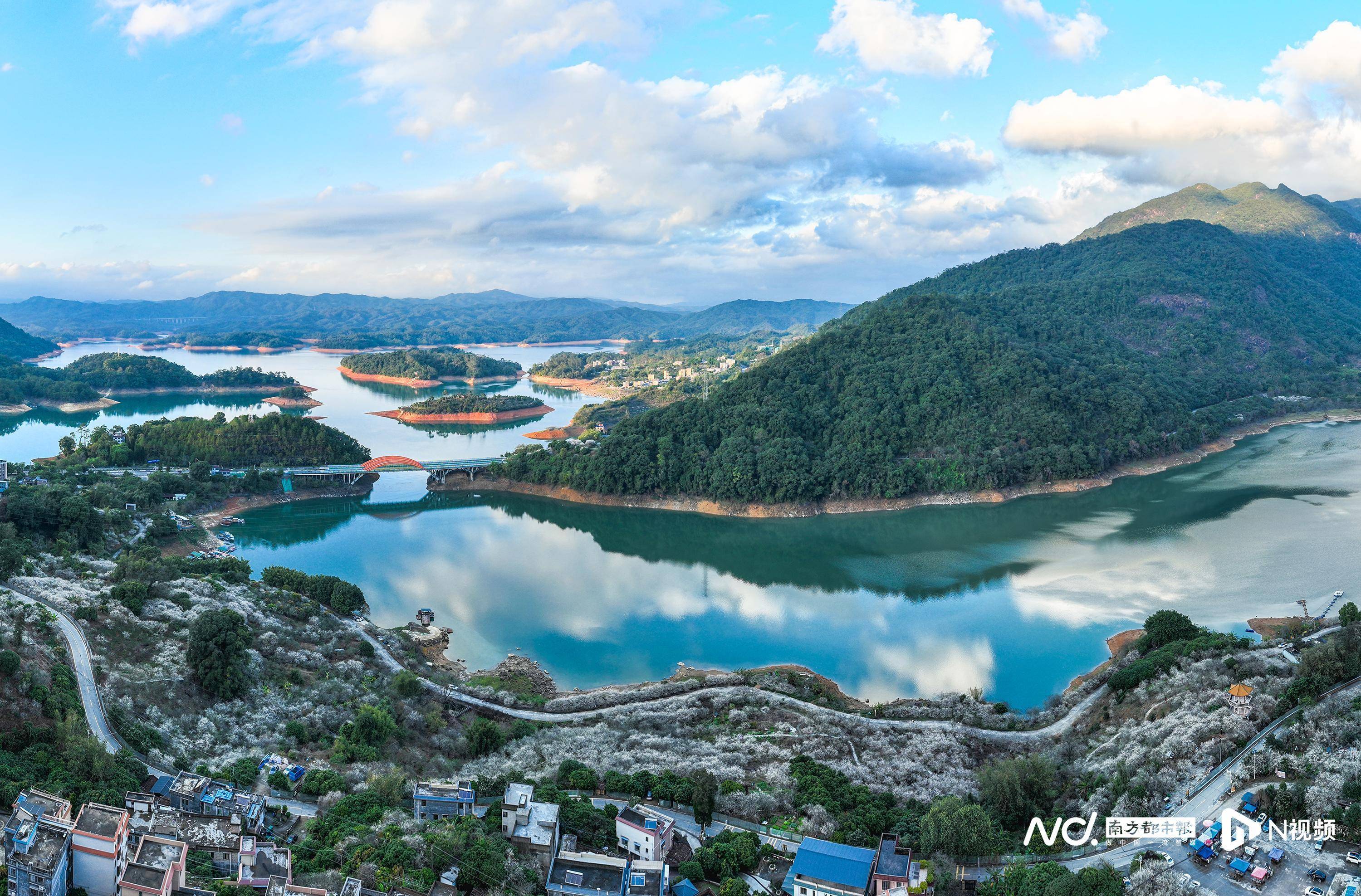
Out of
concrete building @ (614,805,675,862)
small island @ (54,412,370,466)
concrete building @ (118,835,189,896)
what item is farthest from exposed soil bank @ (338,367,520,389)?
concrete building @ (118,835,189,896)

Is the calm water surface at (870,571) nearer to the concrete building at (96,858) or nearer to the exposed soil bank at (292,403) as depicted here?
the concrete building at (96,858)

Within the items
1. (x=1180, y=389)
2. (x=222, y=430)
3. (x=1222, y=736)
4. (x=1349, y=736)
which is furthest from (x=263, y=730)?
(x=1180, y=389)

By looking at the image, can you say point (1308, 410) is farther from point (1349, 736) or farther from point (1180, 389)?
point (1349, 736)

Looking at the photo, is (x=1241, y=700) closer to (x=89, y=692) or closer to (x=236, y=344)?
(x=89, y=692)

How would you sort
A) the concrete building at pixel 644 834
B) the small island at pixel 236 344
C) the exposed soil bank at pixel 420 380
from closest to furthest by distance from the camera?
1. the concrete building at pixel 644 834
2. the exposed soil bank at pixel 420 380
3. the small island at pixel 236 344

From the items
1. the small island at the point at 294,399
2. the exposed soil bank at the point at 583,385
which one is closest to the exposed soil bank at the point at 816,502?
the small island at the point at 294,399

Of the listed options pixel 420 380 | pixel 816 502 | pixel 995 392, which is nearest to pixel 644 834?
pixel 816 502

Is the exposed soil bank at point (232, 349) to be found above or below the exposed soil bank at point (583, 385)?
above

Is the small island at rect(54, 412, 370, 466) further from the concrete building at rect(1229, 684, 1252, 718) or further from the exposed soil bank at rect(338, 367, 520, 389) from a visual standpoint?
the exposed soil bank at rect(338, 367, 520, 389)
